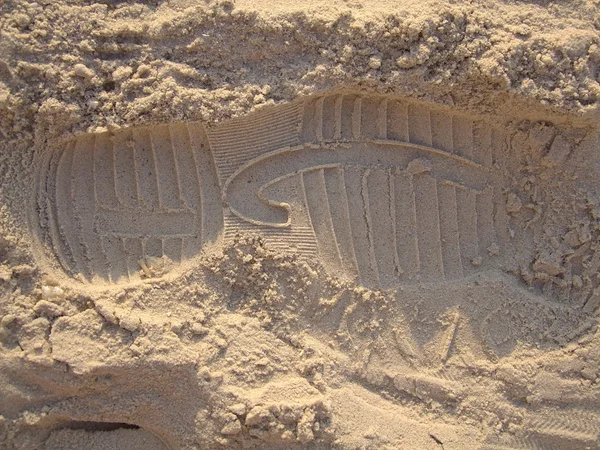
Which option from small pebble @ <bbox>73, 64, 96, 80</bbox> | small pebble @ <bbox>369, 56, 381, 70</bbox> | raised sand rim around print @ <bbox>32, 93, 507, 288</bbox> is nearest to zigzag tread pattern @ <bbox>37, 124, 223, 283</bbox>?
raised sand rim around print @ <bbox>32, 93, 507, 288</bbox>

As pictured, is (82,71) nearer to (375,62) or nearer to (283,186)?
(283,186)

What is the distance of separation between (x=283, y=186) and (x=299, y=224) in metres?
0.15

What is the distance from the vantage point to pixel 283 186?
6.53 ft

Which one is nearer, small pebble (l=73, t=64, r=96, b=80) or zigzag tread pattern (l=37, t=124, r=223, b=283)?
small pebble (l=73, t=64, r=96, b=80)

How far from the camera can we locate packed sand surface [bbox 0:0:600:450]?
5.98 ft

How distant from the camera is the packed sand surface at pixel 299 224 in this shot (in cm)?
182

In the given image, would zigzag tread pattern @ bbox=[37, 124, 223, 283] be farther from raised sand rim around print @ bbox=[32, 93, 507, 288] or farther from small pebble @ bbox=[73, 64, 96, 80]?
small pebble @ bbox=[73, 64, 96, 80]

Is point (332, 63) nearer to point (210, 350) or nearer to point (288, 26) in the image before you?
point (288, 26)

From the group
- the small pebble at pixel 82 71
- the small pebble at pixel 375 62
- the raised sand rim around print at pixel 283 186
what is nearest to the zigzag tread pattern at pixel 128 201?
the raised sand rim around print at pixel 283 186

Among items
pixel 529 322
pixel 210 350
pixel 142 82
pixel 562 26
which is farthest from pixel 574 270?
pixel 142 82

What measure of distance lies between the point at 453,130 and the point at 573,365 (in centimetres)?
99

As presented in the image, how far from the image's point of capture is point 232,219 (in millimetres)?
1962

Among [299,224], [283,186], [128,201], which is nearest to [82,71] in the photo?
[128,201]

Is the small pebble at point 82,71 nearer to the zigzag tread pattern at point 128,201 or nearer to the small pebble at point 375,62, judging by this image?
the zigzag tread pattern at point 128,201
